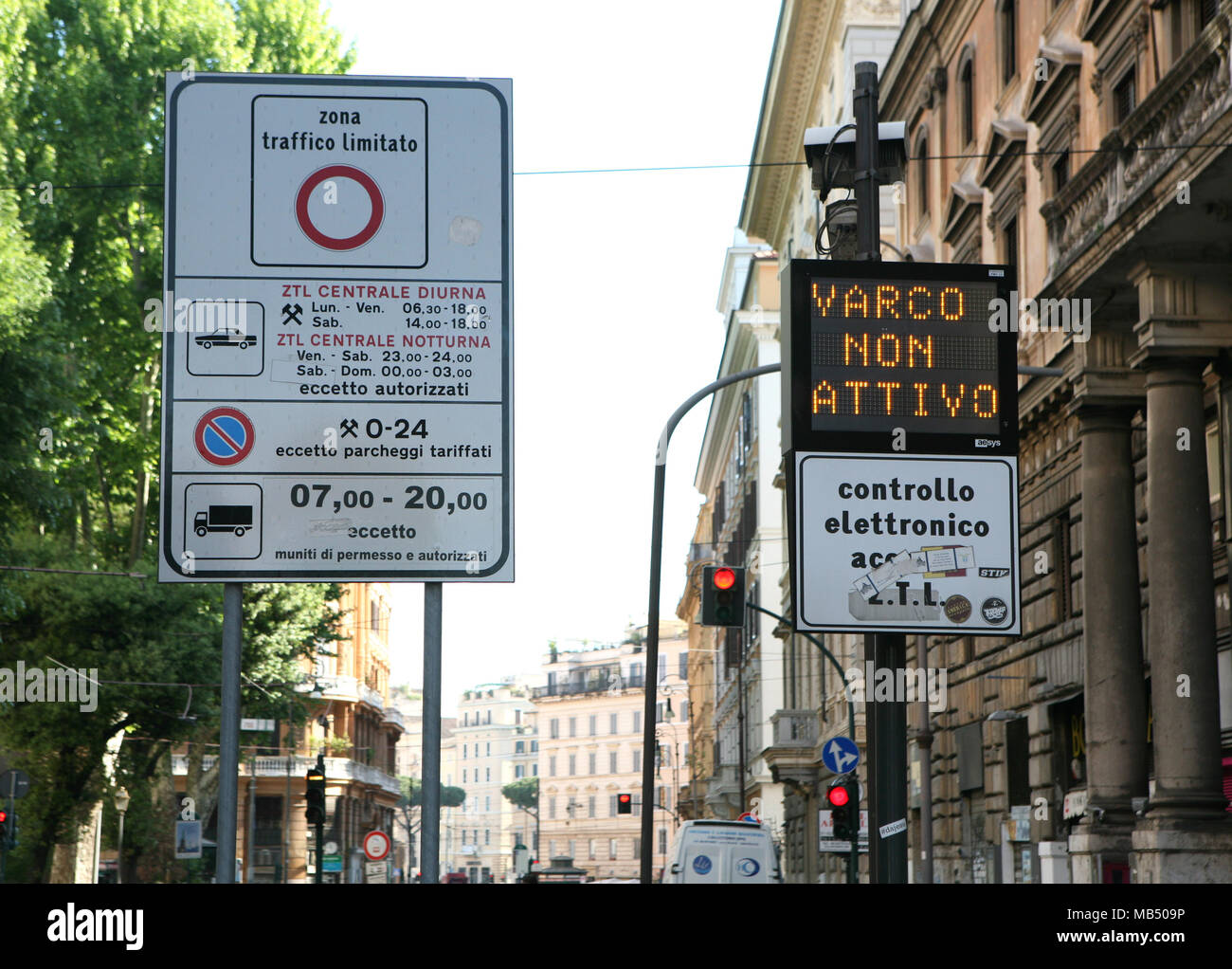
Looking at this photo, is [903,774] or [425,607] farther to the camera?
[903,774]

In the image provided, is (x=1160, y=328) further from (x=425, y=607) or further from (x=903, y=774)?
(x=425, y=607)

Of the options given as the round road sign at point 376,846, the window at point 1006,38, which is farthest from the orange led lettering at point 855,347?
the round road sign at point 376,846

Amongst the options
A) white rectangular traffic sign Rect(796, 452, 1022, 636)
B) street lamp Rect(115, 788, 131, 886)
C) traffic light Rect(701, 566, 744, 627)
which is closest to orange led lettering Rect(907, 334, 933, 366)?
white rectangular traffic sign Rect(796, 452, 1022, 636)

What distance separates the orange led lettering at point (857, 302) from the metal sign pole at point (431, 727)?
3.87 metres

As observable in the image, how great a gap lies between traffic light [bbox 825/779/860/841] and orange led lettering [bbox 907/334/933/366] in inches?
723

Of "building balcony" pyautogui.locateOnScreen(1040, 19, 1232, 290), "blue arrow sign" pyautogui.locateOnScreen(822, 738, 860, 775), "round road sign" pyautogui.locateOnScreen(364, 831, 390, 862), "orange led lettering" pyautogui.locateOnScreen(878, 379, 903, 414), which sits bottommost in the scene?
"round road sign" pyautogui.locateOnScreen(364, 831, 390, 862)

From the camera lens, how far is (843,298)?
840 cm

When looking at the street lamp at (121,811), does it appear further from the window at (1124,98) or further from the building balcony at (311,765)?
the building balcony at (311,765)

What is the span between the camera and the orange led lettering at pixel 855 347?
827cm

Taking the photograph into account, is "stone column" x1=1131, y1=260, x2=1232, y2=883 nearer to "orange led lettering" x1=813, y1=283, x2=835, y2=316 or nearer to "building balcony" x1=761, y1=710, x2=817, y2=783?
"orange led lettering" x1=813, y1=283, x2=835, y2=316

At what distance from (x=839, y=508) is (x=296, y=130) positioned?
12.0 ft

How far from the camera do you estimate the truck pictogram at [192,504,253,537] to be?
16.9 feet
